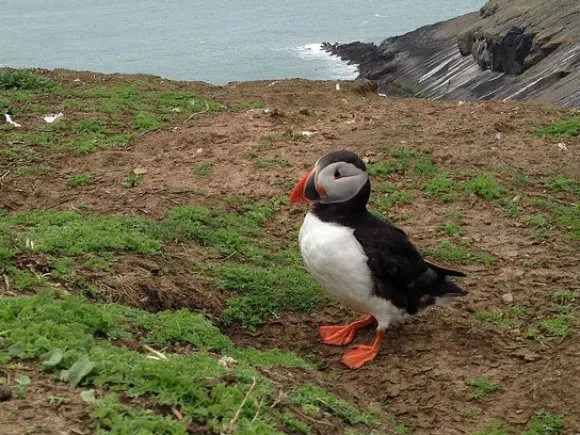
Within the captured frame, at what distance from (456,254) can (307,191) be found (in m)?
2.29

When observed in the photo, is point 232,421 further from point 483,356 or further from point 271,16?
point 271,16

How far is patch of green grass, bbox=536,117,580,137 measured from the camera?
10.7 m

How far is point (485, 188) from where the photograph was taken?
887 cm

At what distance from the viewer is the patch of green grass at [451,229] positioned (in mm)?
8055

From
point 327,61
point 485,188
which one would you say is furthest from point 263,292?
point 327,61

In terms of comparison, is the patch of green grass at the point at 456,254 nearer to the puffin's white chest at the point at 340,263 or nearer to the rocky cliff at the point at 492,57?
the puffin's white chest at the point at 340,263

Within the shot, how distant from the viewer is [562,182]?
923cm

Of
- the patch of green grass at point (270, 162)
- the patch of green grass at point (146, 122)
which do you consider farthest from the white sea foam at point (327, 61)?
the patch of green grass at point (270, 162)

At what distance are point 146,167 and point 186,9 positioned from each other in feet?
165

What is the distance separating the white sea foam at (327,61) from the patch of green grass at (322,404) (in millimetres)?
32331

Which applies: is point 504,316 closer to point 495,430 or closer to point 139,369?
point 495,430

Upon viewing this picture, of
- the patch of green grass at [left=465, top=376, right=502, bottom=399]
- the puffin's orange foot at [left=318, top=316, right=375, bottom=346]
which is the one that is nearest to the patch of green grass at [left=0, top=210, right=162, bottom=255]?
the puffin's orange foot at [left=318, top=316, right=375, bottom=346]

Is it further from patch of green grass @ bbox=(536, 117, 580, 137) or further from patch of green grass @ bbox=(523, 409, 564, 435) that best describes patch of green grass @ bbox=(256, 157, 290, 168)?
patch of green grass @ bbox=(523, 409, 564, 435)

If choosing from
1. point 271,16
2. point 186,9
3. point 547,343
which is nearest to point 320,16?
point 271,16
